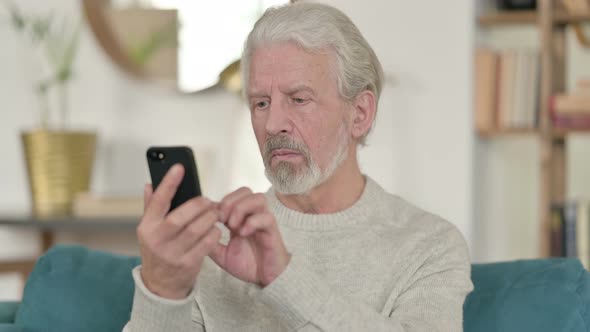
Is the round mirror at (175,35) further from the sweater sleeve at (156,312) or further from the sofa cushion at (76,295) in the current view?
the sweater sleeve at (156,312)

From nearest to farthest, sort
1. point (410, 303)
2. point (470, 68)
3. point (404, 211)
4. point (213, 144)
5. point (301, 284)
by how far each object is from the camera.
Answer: point (301, 284)
point (410, 303)
point (404, 211)
point (470, 68)
point (213, 144)

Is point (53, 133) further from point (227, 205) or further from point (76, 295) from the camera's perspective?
point (227, 205)

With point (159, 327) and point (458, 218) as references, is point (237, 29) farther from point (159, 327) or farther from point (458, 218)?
point (159, 327)

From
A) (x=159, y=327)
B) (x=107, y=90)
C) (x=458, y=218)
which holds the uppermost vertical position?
(x=107, y=90)

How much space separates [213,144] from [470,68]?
3.12ft

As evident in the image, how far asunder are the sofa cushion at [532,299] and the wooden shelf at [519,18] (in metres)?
2.00

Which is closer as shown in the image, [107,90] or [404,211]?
[404,211]

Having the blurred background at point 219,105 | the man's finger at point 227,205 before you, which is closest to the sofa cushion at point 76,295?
the man's finger at point 227,205

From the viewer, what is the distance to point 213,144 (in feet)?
11.6

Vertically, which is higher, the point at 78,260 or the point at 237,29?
the point at 237,29

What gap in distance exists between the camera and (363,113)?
182 centimetres

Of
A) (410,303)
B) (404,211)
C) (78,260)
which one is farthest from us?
(78,260)

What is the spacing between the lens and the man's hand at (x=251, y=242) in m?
1.31

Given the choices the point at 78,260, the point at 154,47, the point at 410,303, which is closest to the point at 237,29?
the point at 154,47
